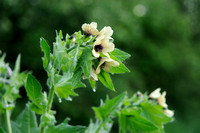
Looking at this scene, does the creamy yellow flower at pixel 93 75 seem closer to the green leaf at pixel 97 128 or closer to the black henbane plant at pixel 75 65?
the black henbane plant at pixel 75 65

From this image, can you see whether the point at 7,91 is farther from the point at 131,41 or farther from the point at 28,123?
the point at 131,41

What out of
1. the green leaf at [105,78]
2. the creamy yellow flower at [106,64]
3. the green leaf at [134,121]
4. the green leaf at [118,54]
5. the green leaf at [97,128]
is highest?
the green leaf at [118,54]

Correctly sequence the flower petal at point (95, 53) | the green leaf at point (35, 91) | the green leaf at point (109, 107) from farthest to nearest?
the green leaf at point (109, 107) < the green leaf at point (35, 91) < the flower petal at point (95, 53)

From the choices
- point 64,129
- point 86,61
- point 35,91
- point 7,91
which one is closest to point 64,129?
point 64,129

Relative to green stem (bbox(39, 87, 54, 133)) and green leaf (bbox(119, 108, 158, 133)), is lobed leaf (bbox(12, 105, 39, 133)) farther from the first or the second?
green leaf (bbox(119, 108, 158, 133))

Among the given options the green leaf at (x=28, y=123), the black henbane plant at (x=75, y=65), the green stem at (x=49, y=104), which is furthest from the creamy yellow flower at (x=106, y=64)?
the green leaf at (x=28, y=123)

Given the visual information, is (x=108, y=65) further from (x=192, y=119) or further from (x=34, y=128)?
(x=192, y=119)

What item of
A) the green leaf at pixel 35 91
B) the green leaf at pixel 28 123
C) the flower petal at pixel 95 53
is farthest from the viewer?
the green leaf at pixel 28 123
